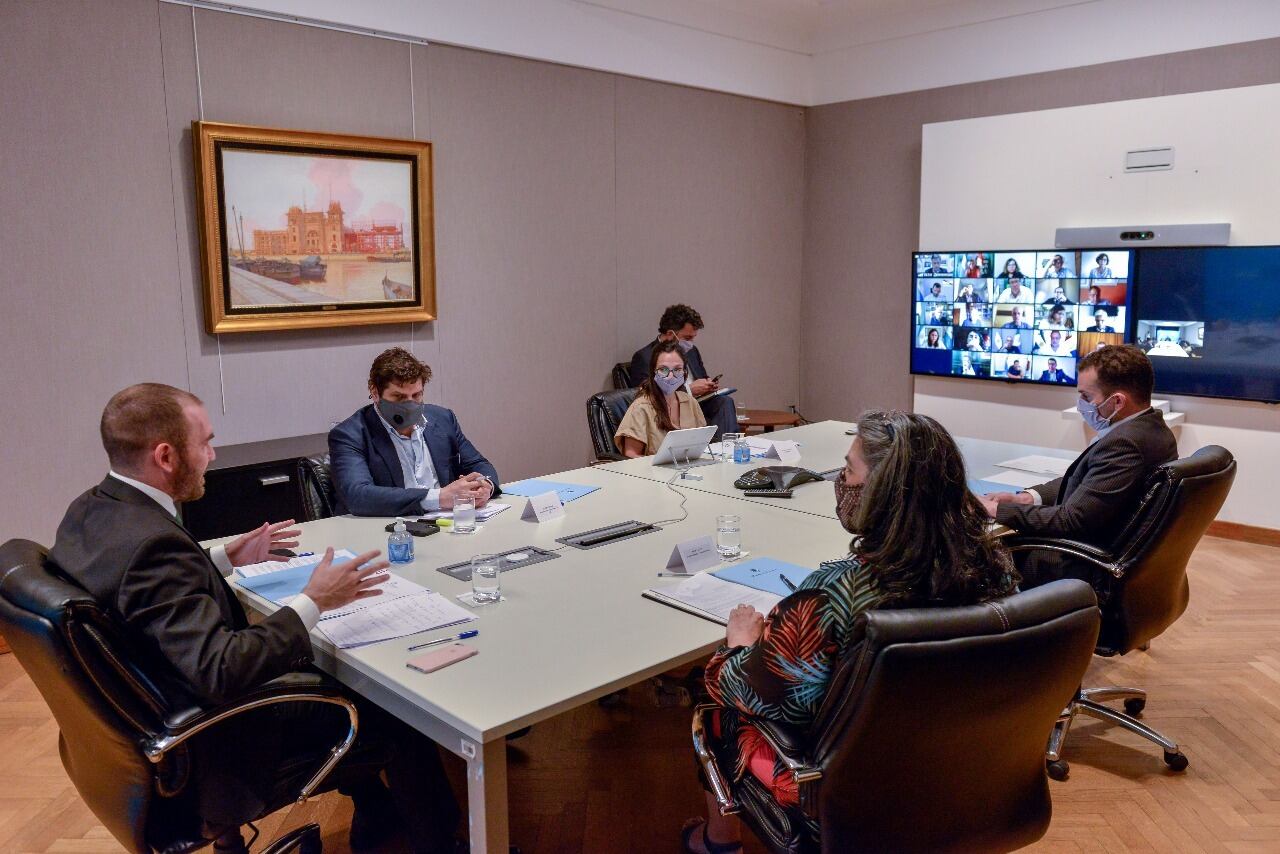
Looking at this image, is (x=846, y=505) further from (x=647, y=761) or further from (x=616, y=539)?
(x=647, y=761)

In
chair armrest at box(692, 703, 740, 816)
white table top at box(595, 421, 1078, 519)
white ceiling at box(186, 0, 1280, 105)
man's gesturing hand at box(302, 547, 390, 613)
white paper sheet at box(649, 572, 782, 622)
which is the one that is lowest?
chair armrest at box(692, 703, 740, 816)

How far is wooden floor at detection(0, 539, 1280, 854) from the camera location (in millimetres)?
2807

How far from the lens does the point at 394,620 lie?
2375 millimetres

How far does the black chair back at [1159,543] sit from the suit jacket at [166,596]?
7.88ft

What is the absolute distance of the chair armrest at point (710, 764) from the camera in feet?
6.82

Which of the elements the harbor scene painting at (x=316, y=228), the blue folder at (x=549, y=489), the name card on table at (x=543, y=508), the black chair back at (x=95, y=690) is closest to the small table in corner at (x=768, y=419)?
the harbor scene painting at (x=316, y=228)

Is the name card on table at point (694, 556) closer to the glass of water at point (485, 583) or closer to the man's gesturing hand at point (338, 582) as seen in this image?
the glass of water at point (485, 583)

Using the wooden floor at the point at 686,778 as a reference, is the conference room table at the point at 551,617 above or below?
above

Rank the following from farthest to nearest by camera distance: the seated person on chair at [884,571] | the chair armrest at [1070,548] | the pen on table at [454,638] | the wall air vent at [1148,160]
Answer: the wall air vent at [1148,160], the chair armrest at [1070,548], the pen on table at [454,638], the seated person on chair at [884,571]

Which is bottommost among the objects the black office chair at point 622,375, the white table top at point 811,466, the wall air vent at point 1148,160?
the white table top at point 811,466

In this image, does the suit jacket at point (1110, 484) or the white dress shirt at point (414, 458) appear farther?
the white dress shirt at point (414, 458)

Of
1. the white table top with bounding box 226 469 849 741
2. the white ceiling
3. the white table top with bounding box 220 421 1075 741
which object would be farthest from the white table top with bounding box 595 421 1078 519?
the white ceiling

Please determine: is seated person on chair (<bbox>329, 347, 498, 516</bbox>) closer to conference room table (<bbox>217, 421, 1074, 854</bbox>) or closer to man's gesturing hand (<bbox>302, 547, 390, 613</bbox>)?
conference room table (<bbox>217, 421, 1074, 854</bbox>)

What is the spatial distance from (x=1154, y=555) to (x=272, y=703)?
251 centimetres
